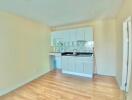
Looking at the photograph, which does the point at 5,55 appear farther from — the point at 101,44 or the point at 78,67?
the point at 101,44

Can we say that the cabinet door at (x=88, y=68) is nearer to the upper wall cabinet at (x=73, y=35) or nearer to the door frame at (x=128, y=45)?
the upper wall cabinet at (x=73, y=35)

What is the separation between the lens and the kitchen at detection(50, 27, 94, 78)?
4.18 m

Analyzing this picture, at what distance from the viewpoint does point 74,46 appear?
4.97 metres

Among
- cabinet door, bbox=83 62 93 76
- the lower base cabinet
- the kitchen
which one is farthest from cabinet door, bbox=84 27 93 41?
cabinet door, bbox=83 62 93 76

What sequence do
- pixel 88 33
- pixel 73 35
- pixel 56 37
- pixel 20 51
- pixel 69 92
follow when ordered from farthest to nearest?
1. pixel 56 37
2. pixel 73 35
3. pixel 88 33
4. pixel 20 51
5. pixel 69 92

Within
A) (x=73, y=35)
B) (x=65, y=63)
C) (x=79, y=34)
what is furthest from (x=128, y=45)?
(x=65, y=63)

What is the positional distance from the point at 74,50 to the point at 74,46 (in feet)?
0.60

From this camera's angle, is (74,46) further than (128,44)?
Yes

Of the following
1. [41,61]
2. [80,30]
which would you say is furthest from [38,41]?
[80,30]

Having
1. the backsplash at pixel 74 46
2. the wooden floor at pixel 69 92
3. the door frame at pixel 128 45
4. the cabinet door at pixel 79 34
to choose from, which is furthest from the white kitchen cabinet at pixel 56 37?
the door frame at pixel 128 45

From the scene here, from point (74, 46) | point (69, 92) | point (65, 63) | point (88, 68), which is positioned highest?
point (74, 46)

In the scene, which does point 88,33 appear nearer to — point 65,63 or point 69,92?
point 65,63

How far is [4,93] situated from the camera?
9.71 ft

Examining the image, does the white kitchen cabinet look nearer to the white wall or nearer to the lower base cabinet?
the white wall
